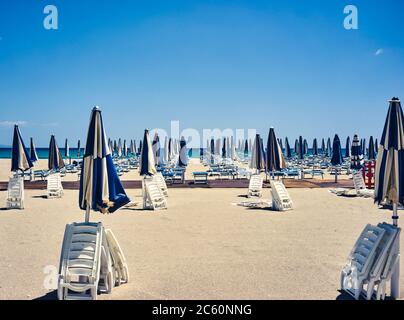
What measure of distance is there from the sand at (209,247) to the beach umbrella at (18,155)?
1793 mm

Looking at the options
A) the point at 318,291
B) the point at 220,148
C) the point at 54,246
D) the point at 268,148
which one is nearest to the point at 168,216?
the point at 54,246

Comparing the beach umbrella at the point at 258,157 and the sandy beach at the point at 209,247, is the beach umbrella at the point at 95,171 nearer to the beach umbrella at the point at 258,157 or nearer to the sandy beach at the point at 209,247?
the sandy beach at the point at 209,247

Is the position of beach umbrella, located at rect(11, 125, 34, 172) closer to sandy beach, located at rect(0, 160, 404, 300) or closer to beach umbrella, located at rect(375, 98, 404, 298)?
sandy beach, located at rect(0, 160, 404, 300)

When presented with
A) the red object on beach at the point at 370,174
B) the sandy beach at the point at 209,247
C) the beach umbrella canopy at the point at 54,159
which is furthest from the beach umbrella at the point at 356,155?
the beach umbrella canopy at the point at 54,159

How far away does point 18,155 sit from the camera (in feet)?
44.3

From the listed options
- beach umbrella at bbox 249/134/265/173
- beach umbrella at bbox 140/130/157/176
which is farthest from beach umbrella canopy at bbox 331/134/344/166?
beach umbrella at bbox 140/130/157/176

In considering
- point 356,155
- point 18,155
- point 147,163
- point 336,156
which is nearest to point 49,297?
point 147,163

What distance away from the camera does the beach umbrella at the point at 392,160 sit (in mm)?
4680

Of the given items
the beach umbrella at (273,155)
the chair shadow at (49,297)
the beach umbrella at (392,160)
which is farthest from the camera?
the beach umbrella at (273,155)

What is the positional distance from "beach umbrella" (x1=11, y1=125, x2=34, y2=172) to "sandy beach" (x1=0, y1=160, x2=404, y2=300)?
1699 mm

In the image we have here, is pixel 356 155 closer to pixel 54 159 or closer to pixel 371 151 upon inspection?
pixel 371 151

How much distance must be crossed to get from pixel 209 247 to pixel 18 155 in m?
9.28

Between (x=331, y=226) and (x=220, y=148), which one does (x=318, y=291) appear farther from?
(x=220, y=148)
